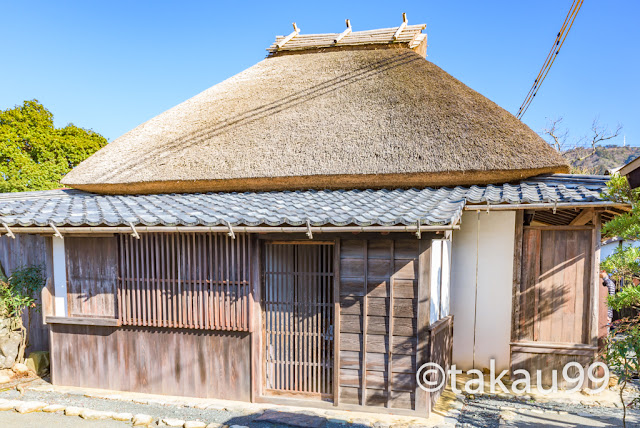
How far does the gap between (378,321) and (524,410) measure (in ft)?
6.73

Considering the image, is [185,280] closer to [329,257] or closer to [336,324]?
[329,257]

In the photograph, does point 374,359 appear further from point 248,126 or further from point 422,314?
point 248,126

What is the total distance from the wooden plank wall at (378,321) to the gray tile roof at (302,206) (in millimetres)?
506

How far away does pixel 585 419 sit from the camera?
4266 millimetres

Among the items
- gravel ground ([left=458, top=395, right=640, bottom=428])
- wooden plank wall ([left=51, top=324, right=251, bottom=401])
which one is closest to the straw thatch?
wooden plank wall ([left=51, top=324, right=251, bottom=401])

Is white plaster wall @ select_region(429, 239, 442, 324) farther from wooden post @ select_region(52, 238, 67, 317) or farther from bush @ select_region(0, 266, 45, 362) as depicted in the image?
bush @ select_region(0, 266, 45, 362)

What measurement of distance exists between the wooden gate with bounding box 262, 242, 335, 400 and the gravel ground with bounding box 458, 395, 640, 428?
1.68m

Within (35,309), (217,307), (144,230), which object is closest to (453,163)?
(217,307)

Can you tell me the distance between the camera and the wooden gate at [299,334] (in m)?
4.77

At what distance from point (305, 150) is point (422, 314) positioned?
3.10 meters

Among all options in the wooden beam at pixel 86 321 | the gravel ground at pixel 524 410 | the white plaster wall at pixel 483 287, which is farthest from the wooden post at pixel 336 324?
the wooden beam at pixel 86 321

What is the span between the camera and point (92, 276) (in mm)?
5227

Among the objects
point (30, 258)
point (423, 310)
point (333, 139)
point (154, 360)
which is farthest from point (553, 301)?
point (30, 258)

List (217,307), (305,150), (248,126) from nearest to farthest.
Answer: (217,307)
(305,150)
(248,126)
